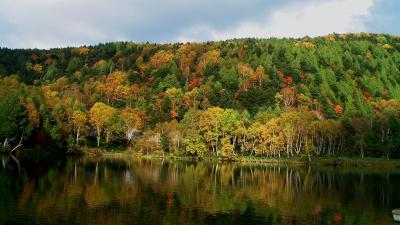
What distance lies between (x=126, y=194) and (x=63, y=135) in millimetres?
68118

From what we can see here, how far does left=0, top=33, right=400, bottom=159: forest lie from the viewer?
11169 centimetres

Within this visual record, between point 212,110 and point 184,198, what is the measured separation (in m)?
70.2

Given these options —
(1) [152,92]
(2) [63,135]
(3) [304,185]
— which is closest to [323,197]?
(3) [304,185]

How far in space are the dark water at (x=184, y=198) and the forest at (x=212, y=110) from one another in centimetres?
3594

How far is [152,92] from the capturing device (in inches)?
6836

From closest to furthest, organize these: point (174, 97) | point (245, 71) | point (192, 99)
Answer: point (174, 97)
point (192, 99)
point (245, 71)

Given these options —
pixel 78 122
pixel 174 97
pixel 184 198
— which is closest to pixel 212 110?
pixel 78 122

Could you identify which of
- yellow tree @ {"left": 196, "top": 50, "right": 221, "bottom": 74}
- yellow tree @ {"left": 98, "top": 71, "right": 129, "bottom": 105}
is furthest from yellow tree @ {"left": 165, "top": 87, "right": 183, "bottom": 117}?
yellow tree @ {"left": 196, "top": 50, "right": 221, "bottom": 74}

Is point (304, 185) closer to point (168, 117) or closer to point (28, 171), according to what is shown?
point (28, 171)

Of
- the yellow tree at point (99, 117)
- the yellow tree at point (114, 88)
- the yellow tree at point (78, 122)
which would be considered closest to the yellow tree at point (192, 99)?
the yellow tree at point (114, 88)

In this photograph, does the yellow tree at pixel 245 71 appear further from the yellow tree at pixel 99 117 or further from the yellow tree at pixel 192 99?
the yellow tree at pixel 99 117

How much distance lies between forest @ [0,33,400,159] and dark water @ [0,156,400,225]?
3594 centimetres

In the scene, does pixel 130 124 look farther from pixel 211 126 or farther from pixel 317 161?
pixel 317 161

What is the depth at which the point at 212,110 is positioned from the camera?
11925 centimetres
